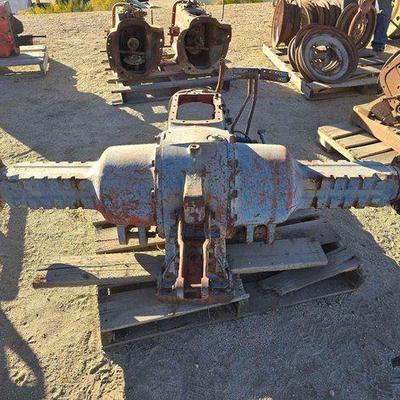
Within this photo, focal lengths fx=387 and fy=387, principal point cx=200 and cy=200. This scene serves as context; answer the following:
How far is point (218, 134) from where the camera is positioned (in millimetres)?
2348

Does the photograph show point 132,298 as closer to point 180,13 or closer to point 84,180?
point 84,180

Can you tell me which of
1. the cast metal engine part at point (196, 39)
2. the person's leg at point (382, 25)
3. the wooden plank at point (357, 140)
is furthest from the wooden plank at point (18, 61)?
the person's leg at point (382, 25)

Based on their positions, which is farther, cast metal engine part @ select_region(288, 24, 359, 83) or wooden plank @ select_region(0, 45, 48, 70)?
wooden plank @ select_region(0, 45, 48, 70)

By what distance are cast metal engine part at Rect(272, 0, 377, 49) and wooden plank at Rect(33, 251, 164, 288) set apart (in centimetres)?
577

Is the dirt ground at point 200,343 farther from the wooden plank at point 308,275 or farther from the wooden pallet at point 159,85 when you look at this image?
the wooden pallet at point 159,85

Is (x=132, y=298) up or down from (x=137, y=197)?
down

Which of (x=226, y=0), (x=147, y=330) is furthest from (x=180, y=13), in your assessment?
(x=226, y=0)

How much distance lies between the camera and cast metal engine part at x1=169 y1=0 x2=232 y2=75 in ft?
19.6

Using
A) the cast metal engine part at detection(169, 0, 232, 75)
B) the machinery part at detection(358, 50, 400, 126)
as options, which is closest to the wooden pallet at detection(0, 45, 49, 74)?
the cast metal engine part at detection(169, 0, 232, 75)

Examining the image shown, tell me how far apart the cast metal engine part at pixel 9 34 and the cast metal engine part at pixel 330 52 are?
15.8 ft

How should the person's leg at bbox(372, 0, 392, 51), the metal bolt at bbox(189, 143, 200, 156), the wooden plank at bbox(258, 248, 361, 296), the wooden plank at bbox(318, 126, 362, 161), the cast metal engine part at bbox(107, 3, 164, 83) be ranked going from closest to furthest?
the metal bolt at bbox(189, 143, 200, 156) → the wooden plank at bbox(258, 248, 361, 296) → the wooden plank at bbox(318, 126, 362, 161) → the cast metal engine part at bbox(107, 3, 164, 83) → the person's leg at bbox(372, 0, 392, 51)

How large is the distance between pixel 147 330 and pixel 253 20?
9252 mm

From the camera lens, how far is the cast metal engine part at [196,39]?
596 cm

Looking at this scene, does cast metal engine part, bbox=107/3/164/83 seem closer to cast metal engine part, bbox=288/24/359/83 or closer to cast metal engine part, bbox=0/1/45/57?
cast metal engine part, bbox=0/1/45/57
